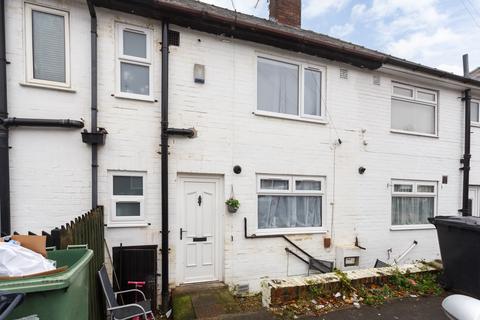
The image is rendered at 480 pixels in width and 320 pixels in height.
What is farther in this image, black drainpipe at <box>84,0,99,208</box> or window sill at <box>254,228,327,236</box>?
window sill at <box>254,228,327,236</box>

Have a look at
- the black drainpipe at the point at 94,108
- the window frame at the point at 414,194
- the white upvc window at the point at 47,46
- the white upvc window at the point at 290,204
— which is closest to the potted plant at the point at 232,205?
the white upvc window at the point at 290,204

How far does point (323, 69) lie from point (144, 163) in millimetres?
4534

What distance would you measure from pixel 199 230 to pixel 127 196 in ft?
4.85

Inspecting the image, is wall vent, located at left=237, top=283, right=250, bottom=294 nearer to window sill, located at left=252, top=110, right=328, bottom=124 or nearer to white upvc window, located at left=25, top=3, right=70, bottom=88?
window sill, located at left=252, top=110, right=328, bottom=124

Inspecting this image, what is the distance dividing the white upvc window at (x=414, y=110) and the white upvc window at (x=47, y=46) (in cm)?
739

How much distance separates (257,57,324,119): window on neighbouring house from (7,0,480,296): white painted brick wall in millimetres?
235

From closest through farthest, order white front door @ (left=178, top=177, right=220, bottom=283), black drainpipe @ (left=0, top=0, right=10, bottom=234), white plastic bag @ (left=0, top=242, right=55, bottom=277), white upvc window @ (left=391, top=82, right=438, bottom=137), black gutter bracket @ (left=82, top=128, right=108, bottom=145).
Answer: white plastic bag @ (left=0, top=242, right=55, bottom=277)
black drainpipe @ (left=0, top=0, right=10, bottom=234)
black gutter bracket @ (left=82, top=128, right=108, bottom=145)
white front door @ (left=178, top=177, right=220, bottom=283)
white upvc window @ (left=391, top=82, right=438, bottom=137)

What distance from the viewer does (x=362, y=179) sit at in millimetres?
6871

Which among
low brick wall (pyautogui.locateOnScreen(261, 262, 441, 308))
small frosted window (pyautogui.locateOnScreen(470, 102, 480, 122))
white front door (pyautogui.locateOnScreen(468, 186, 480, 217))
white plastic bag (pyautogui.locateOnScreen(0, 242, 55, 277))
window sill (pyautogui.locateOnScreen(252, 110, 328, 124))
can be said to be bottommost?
low brick wall (pyautogui.locateOnScreen(261, 262, 441, 308))

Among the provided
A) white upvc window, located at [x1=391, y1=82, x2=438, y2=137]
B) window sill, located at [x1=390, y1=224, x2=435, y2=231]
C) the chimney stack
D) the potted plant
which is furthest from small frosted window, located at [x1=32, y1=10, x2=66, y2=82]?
window sill, located at [x1=390, y1=224, x2=435, y2=231]

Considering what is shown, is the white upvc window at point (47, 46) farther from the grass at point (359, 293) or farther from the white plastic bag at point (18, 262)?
the grass at point (359, 293)

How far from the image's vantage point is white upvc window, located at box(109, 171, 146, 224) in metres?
4.87

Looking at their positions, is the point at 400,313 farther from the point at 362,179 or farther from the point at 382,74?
the point at 382,74

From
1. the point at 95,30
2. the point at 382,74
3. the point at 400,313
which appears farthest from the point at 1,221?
the point at 382,74
